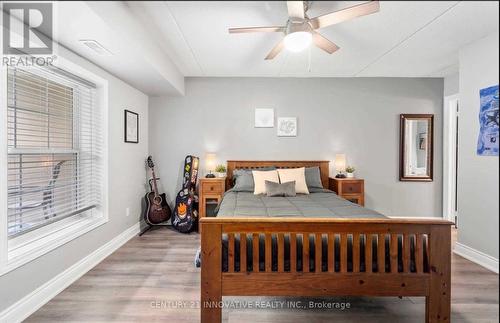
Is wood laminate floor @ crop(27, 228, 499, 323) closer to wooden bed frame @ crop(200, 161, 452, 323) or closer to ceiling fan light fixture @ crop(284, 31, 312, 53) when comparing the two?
wooden bed frame @ crop(200, 161, 452, 323)

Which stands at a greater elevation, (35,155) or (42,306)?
(35,155)

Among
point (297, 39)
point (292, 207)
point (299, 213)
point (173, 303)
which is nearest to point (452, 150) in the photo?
point (297, 39)

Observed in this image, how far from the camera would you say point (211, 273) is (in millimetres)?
1691

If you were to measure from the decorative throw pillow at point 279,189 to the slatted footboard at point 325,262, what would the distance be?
1.53 metres

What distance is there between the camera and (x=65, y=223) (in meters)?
2.57

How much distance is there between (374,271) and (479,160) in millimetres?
1298

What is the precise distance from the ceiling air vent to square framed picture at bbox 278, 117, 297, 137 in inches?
101

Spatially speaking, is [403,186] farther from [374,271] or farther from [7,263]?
[7,263]

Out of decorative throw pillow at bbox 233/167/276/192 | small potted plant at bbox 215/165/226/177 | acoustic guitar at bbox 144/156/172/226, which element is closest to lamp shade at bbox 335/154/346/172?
decorative throw pillow at bbox 233/167/276/192

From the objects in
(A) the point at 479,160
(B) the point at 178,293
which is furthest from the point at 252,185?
(A) the point at 479,160

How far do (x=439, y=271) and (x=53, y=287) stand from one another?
2785 millimetres

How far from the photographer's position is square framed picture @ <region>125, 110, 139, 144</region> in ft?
11.5

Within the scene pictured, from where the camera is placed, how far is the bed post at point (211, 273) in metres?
1.66

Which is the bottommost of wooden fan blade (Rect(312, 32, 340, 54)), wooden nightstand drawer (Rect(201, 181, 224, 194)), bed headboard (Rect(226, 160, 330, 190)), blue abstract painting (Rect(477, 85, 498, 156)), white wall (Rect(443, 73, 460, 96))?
wooden nightstand drawer (Rect(201, 181, 224, 194))
